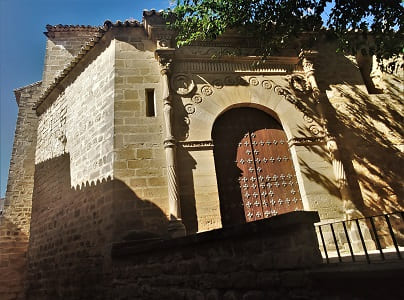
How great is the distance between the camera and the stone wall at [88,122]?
247 inches

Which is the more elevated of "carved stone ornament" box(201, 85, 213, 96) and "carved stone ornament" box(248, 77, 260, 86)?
"carved stone ornament" box(248, 77, 260, 86)

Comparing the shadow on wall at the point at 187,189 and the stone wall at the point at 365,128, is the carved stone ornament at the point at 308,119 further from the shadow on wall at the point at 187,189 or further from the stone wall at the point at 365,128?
the shadow on wall at the point at 187,189

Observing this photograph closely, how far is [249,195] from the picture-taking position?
240 inches

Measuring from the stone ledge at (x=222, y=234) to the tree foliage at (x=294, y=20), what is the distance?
3.25 metres

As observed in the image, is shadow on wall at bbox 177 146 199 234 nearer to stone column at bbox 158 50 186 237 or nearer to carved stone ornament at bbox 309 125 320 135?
stone column at bbox 158 50 186 237

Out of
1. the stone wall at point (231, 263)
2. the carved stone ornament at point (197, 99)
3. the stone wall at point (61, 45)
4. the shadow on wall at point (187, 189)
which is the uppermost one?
the stone wall at point (61, 45)

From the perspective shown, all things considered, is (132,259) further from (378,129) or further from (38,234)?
(378,129)

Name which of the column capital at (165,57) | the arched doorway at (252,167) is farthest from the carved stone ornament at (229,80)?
the column capital at (165,57)

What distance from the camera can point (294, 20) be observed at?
491 centimetres

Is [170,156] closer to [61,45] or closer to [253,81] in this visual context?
[253,81]

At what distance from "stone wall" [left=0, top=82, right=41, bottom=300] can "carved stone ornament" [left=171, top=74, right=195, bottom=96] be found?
8.07 metres

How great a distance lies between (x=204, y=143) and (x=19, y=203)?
28.4 ft

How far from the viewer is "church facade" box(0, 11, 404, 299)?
225 inches

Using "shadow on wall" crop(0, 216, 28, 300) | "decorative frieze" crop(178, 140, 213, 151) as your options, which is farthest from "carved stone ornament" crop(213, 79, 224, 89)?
"shadow on wall" crop(0, 216, 28, 300)
